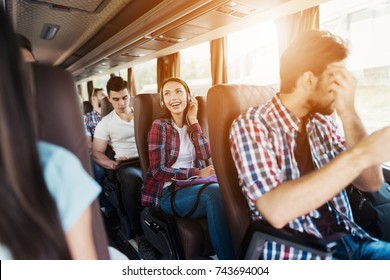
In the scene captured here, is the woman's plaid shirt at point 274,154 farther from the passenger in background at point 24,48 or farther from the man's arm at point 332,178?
the passenger in background at point 24,48

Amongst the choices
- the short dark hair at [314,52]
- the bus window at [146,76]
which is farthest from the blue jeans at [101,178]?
the bus window at [146,76]

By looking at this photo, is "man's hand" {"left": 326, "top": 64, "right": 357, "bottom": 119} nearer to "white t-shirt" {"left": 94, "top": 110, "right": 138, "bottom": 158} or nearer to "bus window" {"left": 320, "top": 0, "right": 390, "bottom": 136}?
"bus window" {"left": 320, "top": 0, "right": 390, "bottom": 136}

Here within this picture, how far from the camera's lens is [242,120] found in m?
0.98

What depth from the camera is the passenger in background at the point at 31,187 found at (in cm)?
48

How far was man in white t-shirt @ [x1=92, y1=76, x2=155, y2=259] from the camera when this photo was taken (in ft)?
6.99

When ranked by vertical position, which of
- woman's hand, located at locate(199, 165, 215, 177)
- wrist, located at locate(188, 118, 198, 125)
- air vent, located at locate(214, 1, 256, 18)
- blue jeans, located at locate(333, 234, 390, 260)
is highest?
air vent, located at locate(214, 1, 256, 18)

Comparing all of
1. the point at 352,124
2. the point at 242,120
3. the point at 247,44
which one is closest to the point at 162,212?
the point at 242,120

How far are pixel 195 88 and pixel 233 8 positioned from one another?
160cm

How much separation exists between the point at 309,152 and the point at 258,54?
1.87m

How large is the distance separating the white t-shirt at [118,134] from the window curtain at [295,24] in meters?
1.66

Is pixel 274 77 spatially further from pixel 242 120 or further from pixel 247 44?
pixel 242 120

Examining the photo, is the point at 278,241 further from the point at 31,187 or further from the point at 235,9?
the point at 235,9

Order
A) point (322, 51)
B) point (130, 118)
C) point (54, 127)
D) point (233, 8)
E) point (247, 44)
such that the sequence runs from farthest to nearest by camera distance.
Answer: point (247, 44), point (130, 118), point (233, 8), point (322, 51), point (54, 127)

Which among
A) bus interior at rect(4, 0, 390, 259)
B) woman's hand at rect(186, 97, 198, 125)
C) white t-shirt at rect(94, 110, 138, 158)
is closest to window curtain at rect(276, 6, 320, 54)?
bus interior at rect(4, 0, 390, 259)
